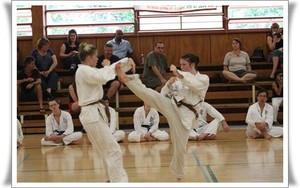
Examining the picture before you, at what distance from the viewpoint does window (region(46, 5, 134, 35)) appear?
12.5 metres

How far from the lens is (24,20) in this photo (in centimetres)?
1270

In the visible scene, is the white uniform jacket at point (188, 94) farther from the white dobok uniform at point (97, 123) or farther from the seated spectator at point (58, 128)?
the seated spectator at point (58, 128)

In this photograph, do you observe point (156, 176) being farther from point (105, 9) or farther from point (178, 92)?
point (105, 9)

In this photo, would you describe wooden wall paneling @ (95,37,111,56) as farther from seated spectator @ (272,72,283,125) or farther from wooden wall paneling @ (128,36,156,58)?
seated spectator @ (272,72,283,125)

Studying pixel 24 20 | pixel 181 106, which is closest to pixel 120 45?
pixel 24 20

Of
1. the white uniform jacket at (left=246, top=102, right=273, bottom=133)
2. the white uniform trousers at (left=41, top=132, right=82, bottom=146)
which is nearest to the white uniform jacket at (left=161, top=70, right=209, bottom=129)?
the white uniform jacket at (left=246, top=102, right=273, bottom=133)

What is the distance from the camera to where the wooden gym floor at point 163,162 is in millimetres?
5801

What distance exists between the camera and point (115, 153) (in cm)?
504

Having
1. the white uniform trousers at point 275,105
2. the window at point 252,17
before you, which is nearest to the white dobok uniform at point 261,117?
the white uniform trousers at point 275,105

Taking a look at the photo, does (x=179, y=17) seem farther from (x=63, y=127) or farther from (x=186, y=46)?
(x=63, y=127)

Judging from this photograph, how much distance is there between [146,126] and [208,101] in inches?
97.2

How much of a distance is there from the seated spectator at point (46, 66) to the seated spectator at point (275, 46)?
15.8 ft

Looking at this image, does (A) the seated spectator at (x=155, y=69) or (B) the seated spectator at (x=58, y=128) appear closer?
(B) the seated spectator at (x=58, y=128)

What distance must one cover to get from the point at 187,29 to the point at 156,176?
7246 mm
